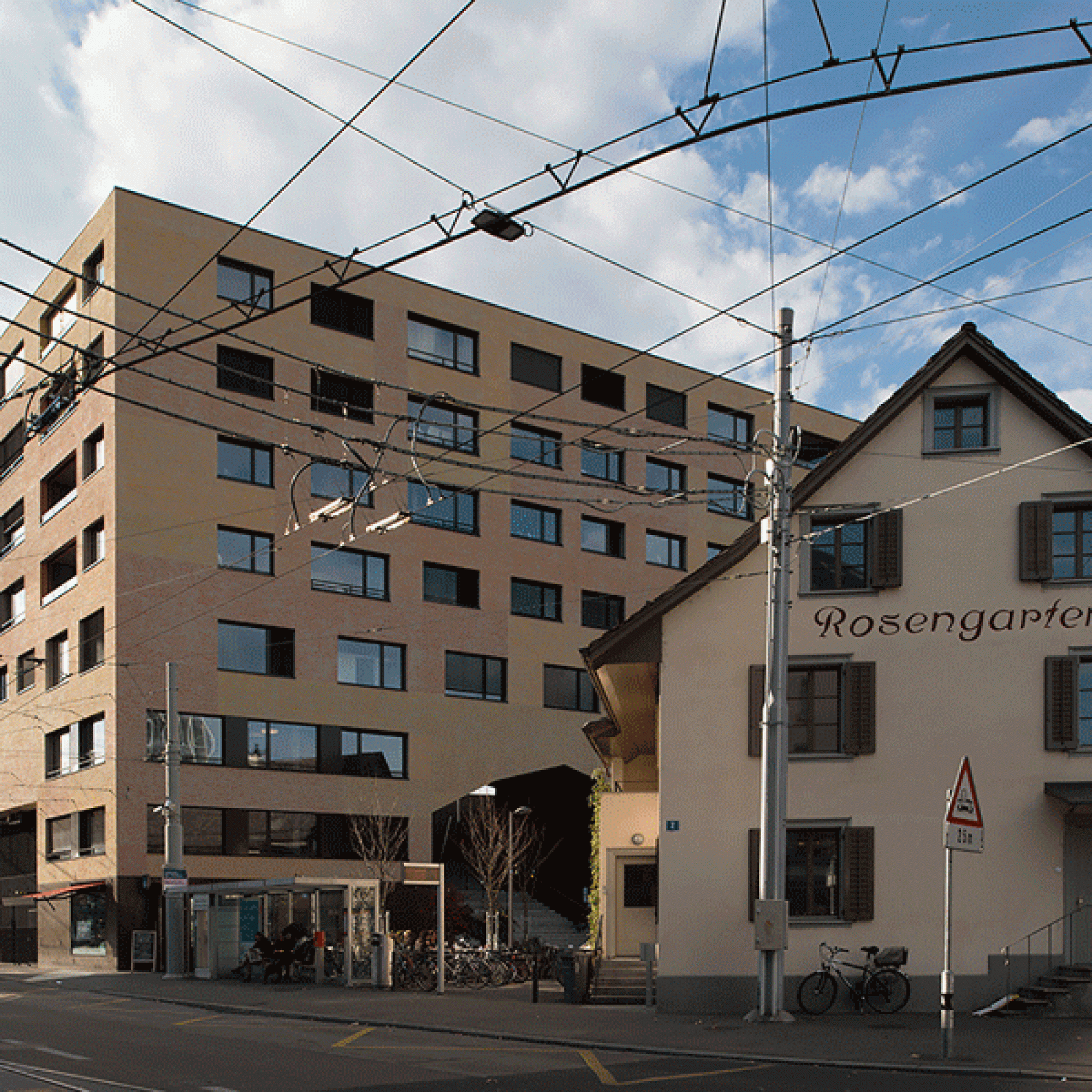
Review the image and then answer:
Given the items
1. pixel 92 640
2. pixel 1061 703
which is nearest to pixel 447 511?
pixel 92 640

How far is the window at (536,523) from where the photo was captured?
49.5 m

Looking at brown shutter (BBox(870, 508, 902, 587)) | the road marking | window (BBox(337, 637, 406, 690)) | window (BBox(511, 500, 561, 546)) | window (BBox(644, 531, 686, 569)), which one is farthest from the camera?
window (BBox(644, 531, 686, 569))

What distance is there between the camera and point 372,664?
45.0m

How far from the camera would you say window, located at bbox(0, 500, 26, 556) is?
49.1 m

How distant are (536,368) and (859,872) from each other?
104ft

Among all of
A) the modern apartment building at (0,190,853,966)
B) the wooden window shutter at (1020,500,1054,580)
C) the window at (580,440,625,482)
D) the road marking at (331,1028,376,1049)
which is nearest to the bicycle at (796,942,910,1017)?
the wooden window shutter at (1020,500,1054,580)

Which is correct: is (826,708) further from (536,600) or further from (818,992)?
(536,600)

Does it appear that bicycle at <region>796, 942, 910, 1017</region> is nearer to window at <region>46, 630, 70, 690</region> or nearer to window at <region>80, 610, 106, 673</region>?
window at <region>80, 610, 106, 673</region>

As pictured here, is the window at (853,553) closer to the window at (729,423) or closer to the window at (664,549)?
the window at (664,549)

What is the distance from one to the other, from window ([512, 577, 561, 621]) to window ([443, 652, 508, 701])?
2049mm

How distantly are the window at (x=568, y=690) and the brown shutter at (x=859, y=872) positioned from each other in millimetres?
27878

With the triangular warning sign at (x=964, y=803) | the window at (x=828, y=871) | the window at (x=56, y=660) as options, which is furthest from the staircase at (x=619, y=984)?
the window at (x=56, y=660)

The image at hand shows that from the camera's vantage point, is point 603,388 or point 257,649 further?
point 603,388

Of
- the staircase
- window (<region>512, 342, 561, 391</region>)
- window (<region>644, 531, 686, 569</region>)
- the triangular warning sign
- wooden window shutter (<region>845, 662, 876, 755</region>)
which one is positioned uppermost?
window (<region>512, 342, 561, 391</region>)
